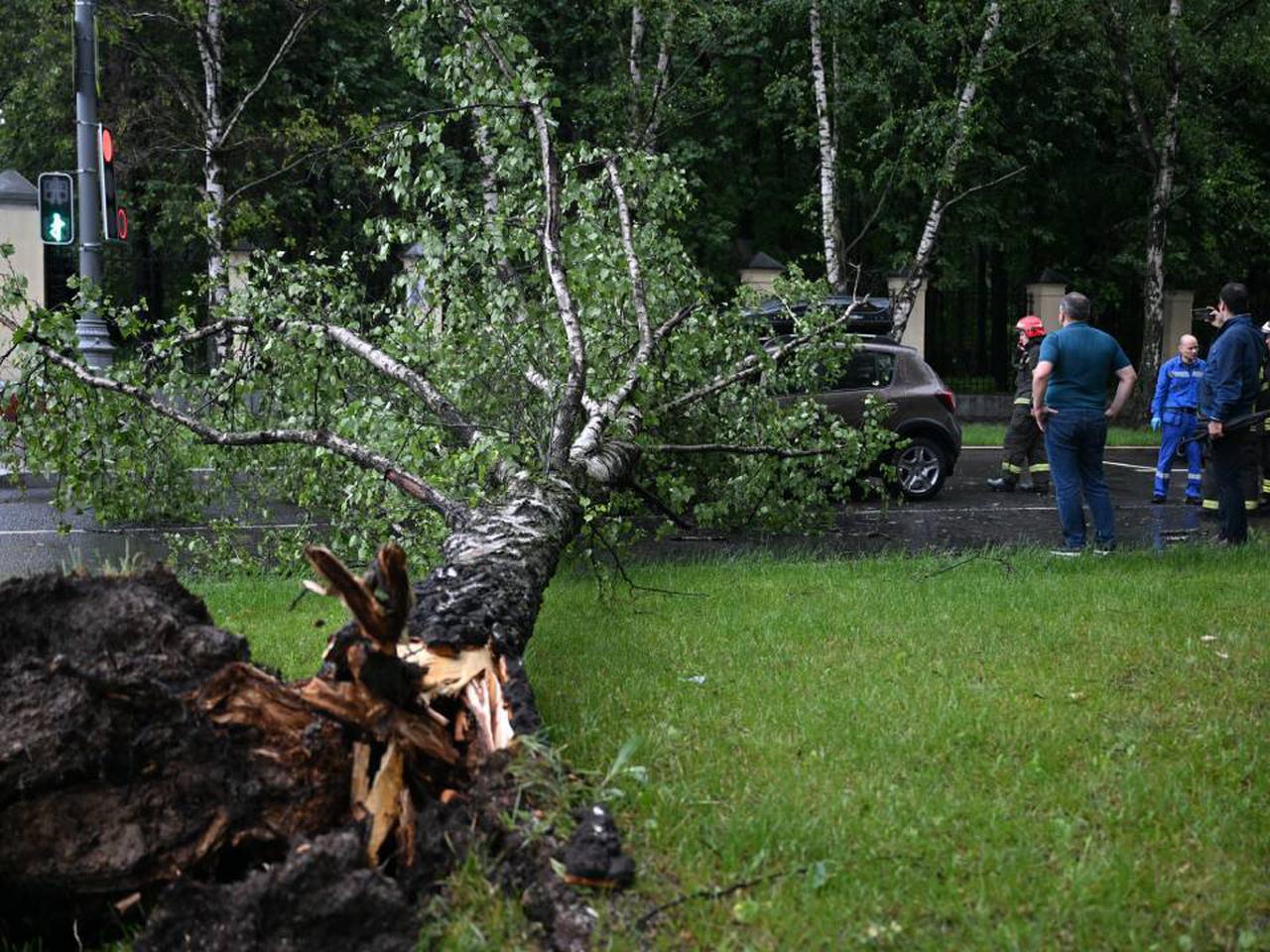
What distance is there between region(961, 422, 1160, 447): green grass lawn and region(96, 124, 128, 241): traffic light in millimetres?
11494

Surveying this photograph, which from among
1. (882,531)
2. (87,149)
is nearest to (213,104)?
(87,149)

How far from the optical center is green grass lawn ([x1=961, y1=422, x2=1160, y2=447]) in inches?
788

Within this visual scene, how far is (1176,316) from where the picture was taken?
26641mm

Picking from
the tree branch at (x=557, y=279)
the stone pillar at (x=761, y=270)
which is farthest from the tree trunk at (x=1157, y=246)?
the tree branch at (x=557, y=279)

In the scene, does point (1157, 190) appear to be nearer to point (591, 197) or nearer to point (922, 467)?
point (922, 467)

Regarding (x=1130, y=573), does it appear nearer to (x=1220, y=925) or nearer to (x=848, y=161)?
(x=1220, y=925)

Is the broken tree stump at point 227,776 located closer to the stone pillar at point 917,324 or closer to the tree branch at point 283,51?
the tree branch at point 283,51

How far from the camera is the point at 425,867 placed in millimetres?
3117

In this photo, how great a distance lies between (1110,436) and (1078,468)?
1235 cm

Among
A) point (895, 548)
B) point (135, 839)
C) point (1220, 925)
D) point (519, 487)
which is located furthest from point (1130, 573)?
point (135, 839)

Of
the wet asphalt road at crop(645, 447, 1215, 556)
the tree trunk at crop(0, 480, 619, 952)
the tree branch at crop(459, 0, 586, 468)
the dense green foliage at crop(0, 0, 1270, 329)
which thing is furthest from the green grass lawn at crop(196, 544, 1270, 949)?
the dense green foliage at crop(0, 0, 1270, 329)

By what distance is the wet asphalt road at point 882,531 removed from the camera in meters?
9.70

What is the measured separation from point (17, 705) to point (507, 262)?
6.05 metres

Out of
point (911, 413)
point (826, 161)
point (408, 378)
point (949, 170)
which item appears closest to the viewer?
point (408, 378)
